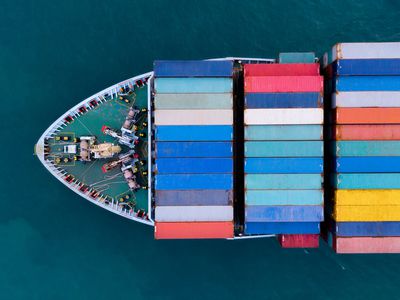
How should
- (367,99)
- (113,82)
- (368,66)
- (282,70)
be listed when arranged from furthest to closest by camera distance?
1. (113,82)
2. (282,70)
3. (367,99)
4. (368,66)

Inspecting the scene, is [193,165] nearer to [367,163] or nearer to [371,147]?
[367,163]

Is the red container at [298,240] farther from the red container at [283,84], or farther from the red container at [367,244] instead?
the red container at [283,84]

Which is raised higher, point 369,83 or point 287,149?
point 369,83

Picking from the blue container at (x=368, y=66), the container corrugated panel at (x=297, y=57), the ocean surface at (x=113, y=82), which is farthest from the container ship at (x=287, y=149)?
the ocean surface at (x=113, y=82)

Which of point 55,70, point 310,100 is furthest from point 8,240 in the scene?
point 310,100

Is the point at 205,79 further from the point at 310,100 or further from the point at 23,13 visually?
the point at 23,13

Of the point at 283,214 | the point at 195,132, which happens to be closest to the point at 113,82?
the point at 195,132
